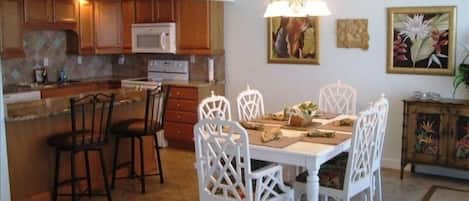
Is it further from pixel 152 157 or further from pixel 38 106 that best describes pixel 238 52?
pixel 38 106

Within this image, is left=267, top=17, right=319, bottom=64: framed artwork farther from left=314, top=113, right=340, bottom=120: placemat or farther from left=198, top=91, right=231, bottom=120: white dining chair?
left=198, top=91, right=231, bottom=120: white dining chair

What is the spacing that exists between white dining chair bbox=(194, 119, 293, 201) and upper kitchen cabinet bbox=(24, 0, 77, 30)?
3810mm

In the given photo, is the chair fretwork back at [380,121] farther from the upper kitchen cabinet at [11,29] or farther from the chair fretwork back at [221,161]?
the upper kitchen cabinet at [11,29]

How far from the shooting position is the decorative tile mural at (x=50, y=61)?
257 inches

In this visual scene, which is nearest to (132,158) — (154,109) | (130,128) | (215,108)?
(130,128)

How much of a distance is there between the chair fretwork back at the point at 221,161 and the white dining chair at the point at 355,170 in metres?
0.62

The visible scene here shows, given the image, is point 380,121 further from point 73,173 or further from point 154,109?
point 73,173

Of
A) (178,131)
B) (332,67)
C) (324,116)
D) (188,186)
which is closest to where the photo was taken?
(324,116)

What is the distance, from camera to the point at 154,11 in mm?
6832

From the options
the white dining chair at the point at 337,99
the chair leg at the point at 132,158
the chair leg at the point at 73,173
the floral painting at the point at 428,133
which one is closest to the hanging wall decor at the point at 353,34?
the white dining chair at the point at 337,99

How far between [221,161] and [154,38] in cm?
366

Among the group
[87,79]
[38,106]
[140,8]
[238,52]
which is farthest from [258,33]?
[38,106]

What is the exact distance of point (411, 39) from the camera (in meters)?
5.30

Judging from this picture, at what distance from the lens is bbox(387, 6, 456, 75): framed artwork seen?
5.11 metres
